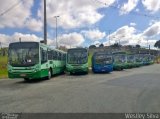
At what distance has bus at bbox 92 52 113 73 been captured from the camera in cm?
3734

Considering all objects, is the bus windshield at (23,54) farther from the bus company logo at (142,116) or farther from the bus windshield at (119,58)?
the bus windshield at (119,58)

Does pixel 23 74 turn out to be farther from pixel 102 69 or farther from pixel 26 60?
pixel 102 69

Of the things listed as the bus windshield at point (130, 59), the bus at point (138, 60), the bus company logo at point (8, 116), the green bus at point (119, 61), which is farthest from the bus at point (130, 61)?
the bus company logo at point (8, 116)

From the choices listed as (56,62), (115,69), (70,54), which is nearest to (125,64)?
(115,69)

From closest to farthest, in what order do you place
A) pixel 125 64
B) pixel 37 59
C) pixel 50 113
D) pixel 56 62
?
pixel 50 113 < pixel 37 59 < pixel 56 62 < pixel 125 64

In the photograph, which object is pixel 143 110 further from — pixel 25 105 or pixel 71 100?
pixel 25 105

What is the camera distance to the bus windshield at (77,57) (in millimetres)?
33981

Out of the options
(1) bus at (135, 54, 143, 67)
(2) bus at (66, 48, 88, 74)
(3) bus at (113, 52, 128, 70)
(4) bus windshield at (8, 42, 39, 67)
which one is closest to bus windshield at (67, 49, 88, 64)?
(2) bus at (66, 48, 88, 74)

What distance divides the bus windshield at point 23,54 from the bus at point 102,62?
15042 millimetres

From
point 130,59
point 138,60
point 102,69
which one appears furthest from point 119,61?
point 138,60

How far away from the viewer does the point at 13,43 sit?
23.6 metres

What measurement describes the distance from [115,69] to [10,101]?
33.9 meters

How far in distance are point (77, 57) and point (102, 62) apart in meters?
4.68

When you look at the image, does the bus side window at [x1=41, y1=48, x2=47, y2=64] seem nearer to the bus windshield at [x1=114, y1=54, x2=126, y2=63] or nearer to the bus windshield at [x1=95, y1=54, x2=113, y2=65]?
the bus windshield at [x1=95, y1=54, x2=113, y2=65]
